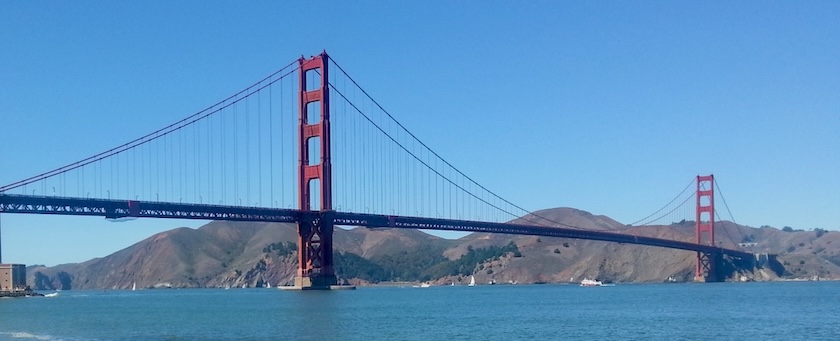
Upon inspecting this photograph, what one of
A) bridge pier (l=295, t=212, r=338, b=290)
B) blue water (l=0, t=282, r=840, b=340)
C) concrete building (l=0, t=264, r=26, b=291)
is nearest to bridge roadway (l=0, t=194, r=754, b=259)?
bridge pier (l=295, t=212, r=338, b=290)

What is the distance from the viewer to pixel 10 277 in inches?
4237

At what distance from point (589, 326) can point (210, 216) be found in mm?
41206

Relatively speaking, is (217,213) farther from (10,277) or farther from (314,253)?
(10,277)

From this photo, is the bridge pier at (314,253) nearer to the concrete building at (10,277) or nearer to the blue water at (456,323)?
the blue water at (456,323)

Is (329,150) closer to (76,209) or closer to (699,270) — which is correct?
(76,209)

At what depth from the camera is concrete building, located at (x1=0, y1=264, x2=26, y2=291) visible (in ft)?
350

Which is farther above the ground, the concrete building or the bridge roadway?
the bridge roadway

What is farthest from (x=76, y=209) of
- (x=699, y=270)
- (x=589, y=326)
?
(x=699, y=270)

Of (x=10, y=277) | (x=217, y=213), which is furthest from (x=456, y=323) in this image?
(x=10, y=277)

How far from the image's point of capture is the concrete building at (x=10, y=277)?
107m

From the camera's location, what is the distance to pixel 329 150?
270 feet

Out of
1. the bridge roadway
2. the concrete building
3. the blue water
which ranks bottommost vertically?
the concrete building

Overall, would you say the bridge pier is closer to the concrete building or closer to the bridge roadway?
the bridge roadway

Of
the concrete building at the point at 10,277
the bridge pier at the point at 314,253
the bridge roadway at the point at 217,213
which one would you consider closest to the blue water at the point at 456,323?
the bridge roadway at the point at 217,213
